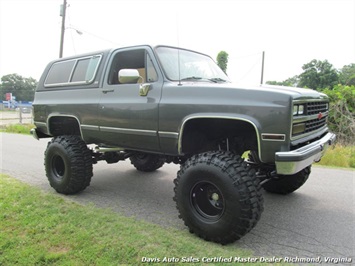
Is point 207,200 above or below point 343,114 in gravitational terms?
below

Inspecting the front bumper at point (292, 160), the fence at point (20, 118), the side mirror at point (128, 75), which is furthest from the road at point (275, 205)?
the fence at point (20, 118)

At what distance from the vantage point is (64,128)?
5.32 metres

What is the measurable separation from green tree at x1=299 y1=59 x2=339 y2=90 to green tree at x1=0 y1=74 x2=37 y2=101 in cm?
6192

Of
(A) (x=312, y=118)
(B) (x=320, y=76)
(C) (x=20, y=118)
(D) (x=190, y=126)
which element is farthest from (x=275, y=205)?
(B) (x=320, y=76)

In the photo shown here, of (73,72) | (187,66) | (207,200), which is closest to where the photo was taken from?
(207,200)

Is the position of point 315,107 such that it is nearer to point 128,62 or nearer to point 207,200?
point 207,200

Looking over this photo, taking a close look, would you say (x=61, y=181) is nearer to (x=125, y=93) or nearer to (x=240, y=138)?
(x=125, y=93)

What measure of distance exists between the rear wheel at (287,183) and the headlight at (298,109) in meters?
1.44

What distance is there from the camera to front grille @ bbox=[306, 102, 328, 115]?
10.4ft

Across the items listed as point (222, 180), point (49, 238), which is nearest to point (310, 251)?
point (222, 180)

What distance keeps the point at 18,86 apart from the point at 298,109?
8651 cm

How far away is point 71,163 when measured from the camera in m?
4.45

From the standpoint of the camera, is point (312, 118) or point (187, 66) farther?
point (187, 66)

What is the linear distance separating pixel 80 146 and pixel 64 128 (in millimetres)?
939
